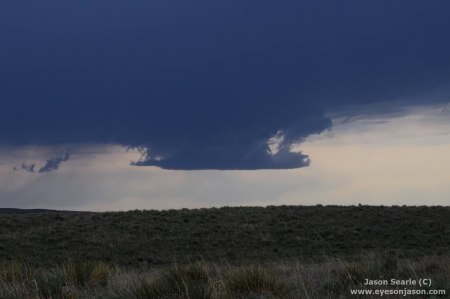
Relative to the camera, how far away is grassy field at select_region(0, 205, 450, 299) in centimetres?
756

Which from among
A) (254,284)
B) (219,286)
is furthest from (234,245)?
(219,286)

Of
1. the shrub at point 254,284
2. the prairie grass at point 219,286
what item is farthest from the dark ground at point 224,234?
the shrub at point 254,284

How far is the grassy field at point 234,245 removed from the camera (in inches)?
298

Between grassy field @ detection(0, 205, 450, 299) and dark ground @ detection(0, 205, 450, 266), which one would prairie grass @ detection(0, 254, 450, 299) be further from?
dark ground @ detection(0, 205, 450, 266)

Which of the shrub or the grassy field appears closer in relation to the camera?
the shrub

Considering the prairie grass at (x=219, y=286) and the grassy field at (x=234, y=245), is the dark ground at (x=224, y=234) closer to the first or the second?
the grassy field at (x=234, y=245)

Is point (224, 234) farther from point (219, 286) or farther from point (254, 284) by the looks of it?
point (219, 286)

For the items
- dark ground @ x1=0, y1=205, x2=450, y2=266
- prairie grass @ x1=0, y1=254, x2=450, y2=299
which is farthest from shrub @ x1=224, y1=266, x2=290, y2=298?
dark ground @ x1=0, y1=205, x2=450, y2=266

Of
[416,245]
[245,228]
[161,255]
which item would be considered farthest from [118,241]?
[416,245]

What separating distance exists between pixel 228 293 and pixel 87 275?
13.1ft

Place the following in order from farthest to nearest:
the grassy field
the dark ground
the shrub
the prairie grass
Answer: the dark ground → the grassy field → the shrub → the prairie grass

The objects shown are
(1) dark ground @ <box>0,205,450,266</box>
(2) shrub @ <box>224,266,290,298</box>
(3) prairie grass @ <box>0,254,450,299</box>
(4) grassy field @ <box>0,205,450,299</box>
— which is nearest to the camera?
(3) prairie grass @ <box>0,254,450,299</box>

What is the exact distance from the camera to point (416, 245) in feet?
81.6

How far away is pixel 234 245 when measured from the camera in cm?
2547
